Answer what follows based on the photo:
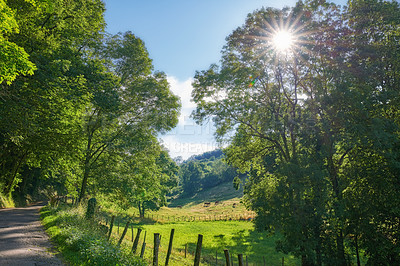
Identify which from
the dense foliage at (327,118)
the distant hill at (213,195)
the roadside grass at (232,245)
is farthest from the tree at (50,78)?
the distant hill at (213,195)

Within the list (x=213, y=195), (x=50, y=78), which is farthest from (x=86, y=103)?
(x=213, y=195)

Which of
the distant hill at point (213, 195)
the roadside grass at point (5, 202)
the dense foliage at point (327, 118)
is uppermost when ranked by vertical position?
the dense foliage at point (327, 118)

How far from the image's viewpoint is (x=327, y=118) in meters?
15.2

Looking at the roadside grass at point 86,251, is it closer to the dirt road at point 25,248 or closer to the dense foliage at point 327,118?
the dirt road at point 25,248

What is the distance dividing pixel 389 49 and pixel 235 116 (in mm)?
11066

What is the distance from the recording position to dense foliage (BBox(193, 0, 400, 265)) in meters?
12.6

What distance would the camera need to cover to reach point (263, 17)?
17.8 meters

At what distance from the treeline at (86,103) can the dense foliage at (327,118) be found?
697 centimetres

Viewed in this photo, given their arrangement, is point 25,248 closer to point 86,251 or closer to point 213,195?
point 86,251

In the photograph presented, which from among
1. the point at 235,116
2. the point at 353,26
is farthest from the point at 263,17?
the point at 235,116

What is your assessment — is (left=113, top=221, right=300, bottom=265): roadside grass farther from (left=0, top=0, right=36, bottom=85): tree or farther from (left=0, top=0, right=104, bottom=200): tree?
(left=0, top=0, right=36, bottom=85): tree

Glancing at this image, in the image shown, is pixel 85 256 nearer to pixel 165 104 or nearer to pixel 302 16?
pixel 165 104

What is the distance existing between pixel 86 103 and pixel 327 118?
633 inches

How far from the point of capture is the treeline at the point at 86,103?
13.0m
